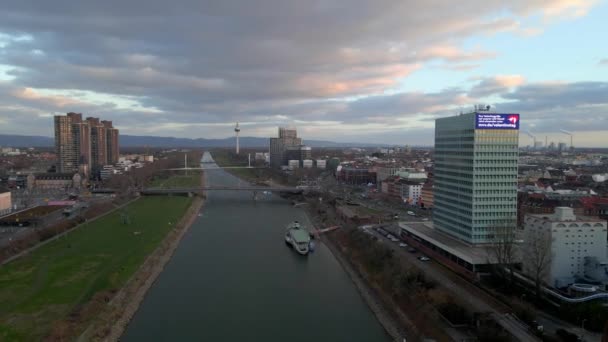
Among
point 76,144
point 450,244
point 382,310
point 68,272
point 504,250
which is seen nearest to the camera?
point 382,310

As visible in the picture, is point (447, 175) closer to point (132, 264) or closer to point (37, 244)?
point (132, 264)

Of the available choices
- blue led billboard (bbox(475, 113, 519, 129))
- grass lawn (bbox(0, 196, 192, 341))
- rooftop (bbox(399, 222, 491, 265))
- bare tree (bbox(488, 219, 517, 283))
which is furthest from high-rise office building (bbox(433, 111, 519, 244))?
grass lawn (bbox(0, 196, 192, 341))

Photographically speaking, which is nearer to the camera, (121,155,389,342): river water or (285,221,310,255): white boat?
(121,155,389,342): river water

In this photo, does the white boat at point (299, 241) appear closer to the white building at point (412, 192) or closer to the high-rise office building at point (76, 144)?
the white building at point (412, 192)

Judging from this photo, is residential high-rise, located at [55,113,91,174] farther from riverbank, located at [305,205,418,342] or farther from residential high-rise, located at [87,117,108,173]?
riverbank, located at [305,205,418,342]

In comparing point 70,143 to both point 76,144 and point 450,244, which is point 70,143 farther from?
point 450,244

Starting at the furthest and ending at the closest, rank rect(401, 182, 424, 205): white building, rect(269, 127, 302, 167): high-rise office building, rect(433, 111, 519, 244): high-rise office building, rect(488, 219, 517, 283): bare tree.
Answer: rect(269, 127, 302, 167): high-rise office building < rect(401, 182, 424, 205): white building < rect(433, 111, 519, 244): high-rise office building < rect(488, 219, 517, 283): bare tree

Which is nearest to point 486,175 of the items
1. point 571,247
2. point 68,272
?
point 571,247
